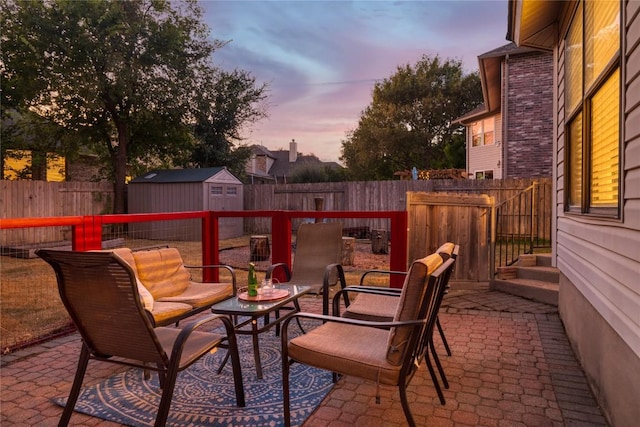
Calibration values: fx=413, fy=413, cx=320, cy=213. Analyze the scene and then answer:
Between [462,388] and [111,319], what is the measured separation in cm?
236

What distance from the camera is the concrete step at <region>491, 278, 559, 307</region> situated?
17.3 feet

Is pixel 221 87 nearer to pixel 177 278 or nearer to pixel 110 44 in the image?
pixel 110 44

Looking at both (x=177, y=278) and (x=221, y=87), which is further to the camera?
(x=221, y=87)

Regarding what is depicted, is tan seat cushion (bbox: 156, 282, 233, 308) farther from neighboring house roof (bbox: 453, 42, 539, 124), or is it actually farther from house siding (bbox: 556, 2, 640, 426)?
neighboring house roof (bbox: 453, 42, 539, 124)

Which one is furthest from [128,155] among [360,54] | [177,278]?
[177,278]

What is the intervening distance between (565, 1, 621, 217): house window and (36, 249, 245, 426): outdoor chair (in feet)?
8.57

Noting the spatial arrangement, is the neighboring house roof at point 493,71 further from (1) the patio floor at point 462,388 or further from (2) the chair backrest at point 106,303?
(2) the chair backrest at point 106,303

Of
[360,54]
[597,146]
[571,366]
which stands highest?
[360,54]

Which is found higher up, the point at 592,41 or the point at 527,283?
the point at 592,41

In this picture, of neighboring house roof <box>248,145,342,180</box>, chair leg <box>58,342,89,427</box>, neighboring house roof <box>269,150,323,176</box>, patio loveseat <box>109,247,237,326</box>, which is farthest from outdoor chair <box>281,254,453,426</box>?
neighboring house roof <box>269,150,323,176</box>

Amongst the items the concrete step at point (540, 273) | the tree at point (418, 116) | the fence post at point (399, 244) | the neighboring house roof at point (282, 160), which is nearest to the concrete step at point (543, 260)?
the concrete step at point (540, 273)

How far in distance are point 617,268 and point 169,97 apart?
1524cm

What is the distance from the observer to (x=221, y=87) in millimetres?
17719

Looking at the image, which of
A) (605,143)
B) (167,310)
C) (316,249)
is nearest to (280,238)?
(316,249)
